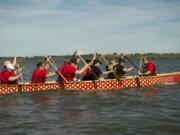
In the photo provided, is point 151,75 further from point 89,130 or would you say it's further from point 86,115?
point 89,130

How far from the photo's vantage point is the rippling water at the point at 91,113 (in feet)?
36.0

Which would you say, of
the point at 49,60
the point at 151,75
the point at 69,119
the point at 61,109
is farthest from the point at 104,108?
the point at 151,75

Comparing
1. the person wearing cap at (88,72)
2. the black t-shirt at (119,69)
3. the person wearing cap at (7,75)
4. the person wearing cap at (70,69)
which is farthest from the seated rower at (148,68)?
the person wearing cap at (7,75)

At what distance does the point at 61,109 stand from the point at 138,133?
14.9 ft

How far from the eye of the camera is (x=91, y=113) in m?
13.5

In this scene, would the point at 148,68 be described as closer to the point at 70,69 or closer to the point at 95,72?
the point at 95,72

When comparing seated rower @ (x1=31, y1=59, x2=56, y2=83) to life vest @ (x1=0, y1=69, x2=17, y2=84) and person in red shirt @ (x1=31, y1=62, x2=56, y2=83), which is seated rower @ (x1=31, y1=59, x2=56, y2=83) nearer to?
person in red shirt @ (x1=31, y1=62, x2=56, y2=83)

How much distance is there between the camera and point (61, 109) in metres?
14.4

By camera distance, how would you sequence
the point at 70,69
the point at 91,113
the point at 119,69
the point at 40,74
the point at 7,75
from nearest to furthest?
the point at 91,113 < the point at 7,75 < the point at 40,74 < the point at 70,69 < the point at 119,69

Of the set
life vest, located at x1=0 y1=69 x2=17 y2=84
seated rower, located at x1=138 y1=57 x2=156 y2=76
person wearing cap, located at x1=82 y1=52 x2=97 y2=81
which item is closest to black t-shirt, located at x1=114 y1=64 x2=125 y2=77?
seated rower, located at x1=138 y1=57 x2=156 y2=76

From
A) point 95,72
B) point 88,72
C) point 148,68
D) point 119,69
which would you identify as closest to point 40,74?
point 88,72

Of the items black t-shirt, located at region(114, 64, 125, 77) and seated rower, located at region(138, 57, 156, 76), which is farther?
seated rower, located at region(138, 57, 156, 76)

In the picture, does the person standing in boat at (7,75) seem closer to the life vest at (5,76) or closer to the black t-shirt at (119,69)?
the life vest at (5,76)

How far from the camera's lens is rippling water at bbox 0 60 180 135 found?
1098 centimetres
